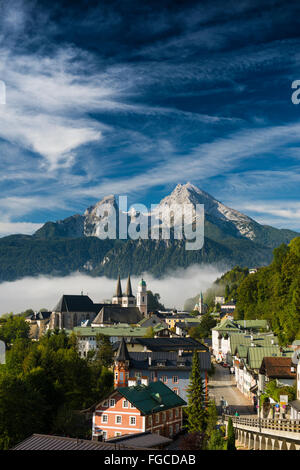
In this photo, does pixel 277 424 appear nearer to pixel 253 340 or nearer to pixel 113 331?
pixel 253 340

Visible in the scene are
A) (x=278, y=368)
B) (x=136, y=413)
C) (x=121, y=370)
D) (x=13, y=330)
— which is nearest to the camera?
(x=136, y=413)

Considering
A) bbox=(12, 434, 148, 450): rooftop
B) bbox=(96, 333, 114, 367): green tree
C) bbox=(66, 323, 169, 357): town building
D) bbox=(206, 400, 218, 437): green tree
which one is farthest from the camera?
bbox=(66, 323, 169, 357): town building

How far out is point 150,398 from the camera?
202ft

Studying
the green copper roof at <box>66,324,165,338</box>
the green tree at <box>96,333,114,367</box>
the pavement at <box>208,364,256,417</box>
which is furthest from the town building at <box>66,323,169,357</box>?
the pavement at <box>208,364,256,417</box>

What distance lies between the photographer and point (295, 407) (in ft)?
163

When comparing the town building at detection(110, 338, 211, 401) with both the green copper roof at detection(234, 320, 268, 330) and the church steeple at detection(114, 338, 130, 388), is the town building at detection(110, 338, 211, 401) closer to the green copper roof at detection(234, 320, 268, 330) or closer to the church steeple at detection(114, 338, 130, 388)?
the church steeple at detection(114, 338, 130, 388)

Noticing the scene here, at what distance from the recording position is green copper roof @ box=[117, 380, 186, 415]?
5891 cm

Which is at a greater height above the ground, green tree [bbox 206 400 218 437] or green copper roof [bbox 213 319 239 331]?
green copper roof [bbox 213 319 239 331]

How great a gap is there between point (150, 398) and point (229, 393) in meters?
22.4

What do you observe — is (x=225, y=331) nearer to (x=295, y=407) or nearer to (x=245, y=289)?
(x=245, y=289)

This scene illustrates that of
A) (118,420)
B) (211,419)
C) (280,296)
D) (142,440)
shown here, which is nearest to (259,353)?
(280,296)

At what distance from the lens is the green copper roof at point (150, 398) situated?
58.9m

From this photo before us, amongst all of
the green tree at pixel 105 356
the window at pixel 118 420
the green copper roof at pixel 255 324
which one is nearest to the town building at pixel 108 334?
the green copper roof at pixel 255 324

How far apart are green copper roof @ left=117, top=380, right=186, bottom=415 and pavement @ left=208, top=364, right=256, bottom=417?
26.5 ft
